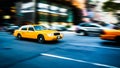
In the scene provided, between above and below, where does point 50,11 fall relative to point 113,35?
above

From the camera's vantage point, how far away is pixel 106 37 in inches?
536

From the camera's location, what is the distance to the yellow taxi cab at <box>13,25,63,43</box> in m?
14.0

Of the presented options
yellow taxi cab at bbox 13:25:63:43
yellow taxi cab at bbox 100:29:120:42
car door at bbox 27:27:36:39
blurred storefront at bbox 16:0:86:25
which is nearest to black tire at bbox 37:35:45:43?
yellow taxi cab at bbox 13:25:63:43

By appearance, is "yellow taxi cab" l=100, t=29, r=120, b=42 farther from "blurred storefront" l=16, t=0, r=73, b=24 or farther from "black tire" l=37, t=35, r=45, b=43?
"blurred storefront" l=16, t=0, r=73, b=24

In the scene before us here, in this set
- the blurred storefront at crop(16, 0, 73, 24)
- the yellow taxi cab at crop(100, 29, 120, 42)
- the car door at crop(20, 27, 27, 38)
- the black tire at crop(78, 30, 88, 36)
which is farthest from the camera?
the blurred storefront at crop(16, 0, 73, 24)

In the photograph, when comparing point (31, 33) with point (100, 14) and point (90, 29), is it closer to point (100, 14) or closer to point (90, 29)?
point (90, 29)

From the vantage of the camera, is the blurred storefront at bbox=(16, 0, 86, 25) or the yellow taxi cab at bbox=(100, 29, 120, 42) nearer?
the yellow taxi cab at bbox=(100, 29, 120, 42)

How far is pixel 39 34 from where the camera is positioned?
47.7 feet

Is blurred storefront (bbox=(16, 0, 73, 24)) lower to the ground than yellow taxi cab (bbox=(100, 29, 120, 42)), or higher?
higher

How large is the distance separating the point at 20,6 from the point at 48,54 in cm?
2845

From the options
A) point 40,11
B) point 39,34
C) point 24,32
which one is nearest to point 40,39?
point 39,34

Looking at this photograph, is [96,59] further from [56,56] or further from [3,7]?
[3,7]

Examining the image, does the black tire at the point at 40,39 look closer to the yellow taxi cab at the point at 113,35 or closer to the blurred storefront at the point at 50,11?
the yellow taxi cab at the point at 113,35

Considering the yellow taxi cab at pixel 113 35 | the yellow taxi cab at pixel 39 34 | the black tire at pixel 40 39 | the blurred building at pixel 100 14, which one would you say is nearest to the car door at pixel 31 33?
the yellow taxi cab at pixel 39 34
